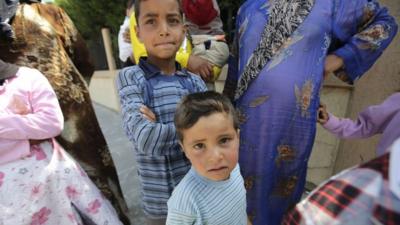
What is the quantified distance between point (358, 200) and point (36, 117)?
1.45 m

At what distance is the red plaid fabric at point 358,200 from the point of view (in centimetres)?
44

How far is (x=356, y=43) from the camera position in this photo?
49.8 inches

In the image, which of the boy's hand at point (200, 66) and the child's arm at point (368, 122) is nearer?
the child's arm at point (368, 122)

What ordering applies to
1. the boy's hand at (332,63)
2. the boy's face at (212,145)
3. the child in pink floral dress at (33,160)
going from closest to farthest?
the boy's face at (212,145) → the boy's hand at (332,63) → the child in pink floral dress at (33,160)

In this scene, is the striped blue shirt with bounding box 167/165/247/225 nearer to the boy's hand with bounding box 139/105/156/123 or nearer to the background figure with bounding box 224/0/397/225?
the boy's hand with bounding box 139/105/156/123

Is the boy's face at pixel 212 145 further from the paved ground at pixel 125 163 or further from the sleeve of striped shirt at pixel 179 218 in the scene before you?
the paved ground at pixel 125 163

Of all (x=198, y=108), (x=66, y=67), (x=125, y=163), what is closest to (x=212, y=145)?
(x=198, y=108)

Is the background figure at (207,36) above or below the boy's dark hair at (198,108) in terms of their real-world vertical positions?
above

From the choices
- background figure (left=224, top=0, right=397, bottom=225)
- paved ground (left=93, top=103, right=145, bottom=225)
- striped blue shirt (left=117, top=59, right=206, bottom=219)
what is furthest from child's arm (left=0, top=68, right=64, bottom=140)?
paved ground (left=93, top=103, right=145, bottom=225)

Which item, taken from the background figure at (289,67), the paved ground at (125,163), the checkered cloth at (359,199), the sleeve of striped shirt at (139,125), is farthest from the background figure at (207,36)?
the paved ground at (125,163)

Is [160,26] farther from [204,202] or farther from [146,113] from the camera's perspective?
[204,202]

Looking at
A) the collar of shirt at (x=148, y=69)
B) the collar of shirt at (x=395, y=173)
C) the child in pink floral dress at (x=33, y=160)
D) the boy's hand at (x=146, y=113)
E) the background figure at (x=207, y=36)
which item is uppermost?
the background figure at (x=207, y=36)

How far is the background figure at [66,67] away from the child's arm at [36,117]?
Answer: 0.15 m

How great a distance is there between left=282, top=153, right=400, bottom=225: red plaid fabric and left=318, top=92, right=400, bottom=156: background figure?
2.63 ft
